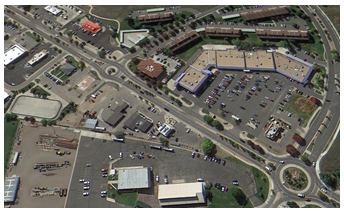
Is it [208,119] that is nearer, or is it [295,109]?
[208,119]

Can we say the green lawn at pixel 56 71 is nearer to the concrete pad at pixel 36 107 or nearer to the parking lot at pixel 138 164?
the concrete pad at pixel 36 107

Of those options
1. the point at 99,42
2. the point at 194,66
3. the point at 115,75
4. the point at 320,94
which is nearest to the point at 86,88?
the point at 115,75

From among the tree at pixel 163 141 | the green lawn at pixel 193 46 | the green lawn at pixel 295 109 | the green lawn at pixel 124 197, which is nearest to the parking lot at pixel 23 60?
the green lawn at pixel 193 46

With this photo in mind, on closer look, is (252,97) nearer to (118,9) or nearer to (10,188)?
(118,9)

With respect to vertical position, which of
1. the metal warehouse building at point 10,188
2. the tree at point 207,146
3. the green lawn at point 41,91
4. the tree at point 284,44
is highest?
the tree at point 284,44

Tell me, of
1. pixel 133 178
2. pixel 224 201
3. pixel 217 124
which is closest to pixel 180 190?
pixel 224 201

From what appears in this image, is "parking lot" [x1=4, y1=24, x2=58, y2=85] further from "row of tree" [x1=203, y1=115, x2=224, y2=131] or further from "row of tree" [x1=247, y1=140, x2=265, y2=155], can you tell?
"row of tree" [x1=247, y1=140, x2=265, y2=155]
